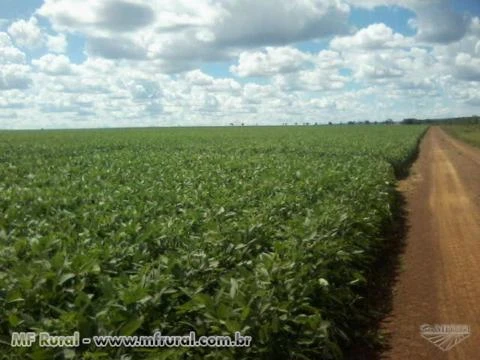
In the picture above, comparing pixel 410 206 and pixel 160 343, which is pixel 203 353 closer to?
pixel 160 343

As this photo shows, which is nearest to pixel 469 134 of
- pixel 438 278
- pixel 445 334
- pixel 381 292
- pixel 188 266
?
pixel 438 278

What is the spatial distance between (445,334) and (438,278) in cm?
235

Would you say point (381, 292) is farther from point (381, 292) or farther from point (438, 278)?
point (438, 278)

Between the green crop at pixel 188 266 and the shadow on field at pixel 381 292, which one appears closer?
the green crop at pixel 188 266

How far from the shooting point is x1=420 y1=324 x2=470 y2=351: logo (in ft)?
19.6

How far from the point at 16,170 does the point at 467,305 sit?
581 inches

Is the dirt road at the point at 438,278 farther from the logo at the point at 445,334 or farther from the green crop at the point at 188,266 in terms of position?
the green crop at the point at 188,266

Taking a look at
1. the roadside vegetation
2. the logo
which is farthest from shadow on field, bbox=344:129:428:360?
the roadside vegetation

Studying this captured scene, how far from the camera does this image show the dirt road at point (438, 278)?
605cm

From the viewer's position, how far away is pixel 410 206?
51.7 feet

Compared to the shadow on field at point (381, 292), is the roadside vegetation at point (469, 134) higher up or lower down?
higher up

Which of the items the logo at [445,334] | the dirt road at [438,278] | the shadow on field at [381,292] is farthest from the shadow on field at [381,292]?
the logo at [445,334]

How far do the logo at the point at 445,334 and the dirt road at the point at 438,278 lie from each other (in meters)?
0.04

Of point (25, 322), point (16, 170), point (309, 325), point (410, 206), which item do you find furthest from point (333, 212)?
point (16, 170)
